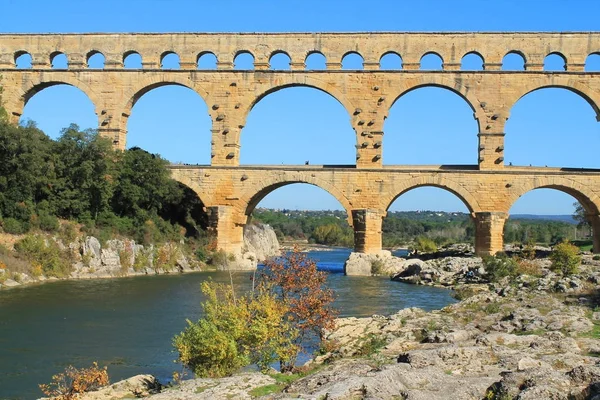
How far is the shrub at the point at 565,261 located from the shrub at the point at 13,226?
1823cm

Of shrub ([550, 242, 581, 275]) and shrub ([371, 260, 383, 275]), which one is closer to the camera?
shrub ([550, 242, 581, 275])

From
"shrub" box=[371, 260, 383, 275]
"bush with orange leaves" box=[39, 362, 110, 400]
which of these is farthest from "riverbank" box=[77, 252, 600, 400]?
"shrub" box=[371, 260, 383, 275]

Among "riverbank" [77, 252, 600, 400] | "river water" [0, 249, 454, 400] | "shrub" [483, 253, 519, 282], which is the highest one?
"shrub" [483, 253, 519, 282]

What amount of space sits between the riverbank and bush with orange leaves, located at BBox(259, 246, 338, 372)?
58 centimetres

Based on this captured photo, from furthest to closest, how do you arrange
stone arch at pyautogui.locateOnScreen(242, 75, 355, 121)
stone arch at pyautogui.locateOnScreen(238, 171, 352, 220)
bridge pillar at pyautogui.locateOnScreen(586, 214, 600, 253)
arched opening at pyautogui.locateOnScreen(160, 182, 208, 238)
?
arched opening at pyautogui.locateOnScreen(160, 182, 208, 238) < stone arch at pyautogui.locateOnScreen(242, 75, 355, 121) < stone arch at pyautogui.locateOnScreen(238, 171, 352, 220) < bridge pillar at pyautogui.locateOnScreen(586, 214, 600, 253)

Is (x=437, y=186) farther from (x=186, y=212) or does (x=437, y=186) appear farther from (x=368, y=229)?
(x=186, y=212)

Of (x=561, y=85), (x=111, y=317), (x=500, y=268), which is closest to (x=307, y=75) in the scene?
(x=561, y=85)

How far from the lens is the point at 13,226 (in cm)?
2347

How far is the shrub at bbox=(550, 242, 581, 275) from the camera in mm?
22077

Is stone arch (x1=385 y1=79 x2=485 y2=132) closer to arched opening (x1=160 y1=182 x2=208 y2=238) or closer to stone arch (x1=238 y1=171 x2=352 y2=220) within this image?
stone arch (x1=238 y1=171 x2=352 y2=220)

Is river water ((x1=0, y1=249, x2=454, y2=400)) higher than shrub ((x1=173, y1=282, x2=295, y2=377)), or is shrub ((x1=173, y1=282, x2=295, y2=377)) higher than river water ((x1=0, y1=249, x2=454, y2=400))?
shrub ((x1=173, y1=282, x2=295, y2=377))

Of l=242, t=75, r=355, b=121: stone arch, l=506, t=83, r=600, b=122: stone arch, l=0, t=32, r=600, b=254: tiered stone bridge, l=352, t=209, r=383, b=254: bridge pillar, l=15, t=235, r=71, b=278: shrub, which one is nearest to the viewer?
l=15, t=235, r=71, b=278: shrub

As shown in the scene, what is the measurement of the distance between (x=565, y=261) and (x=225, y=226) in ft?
46.0

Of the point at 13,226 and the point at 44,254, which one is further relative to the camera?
the point at 44,254
